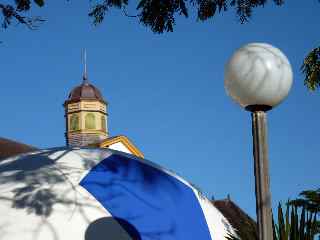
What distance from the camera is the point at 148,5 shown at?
8.01 m

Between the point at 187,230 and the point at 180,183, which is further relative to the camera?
the point at 180,183

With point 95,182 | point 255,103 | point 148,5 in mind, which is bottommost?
point 95,182

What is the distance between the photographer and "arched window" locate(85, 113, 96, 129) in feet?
171

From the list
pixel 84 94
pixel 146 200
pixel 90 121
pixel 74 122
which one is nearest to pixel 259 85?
pixel 146 200

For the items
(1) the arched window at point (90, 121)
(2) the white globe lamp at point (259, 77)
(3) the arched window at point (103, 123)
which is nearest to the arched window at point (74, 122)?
(1) the arched window at point (90, 121)

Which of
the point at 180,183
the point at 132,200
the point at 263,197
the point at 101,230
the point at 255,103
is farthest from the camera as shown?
the point at 180,183

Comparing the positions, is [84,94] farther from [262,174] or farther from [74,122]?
[262,174]

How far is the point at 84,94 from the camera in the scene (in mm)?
54281

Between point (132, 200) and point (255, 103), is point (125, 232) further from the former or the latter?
point (255, 103)

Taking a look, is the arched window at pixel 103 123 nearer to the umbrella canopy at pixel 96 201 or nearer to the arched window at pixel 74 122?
the arched window at pixel 74 122

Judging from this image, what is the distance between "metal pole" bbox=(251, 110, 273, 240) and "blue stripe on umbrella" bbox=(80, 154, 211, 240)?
3.57 ft

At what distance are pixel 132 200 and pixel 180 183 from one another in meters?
0.75

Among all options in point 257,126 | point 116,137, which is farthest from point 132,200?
point 116,137

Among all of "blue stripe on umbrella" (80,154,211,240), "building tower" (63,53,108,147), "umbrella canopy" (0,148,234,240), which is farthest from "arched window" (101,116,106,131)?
"blue stripe on umbrella" (80,154,211,240)
